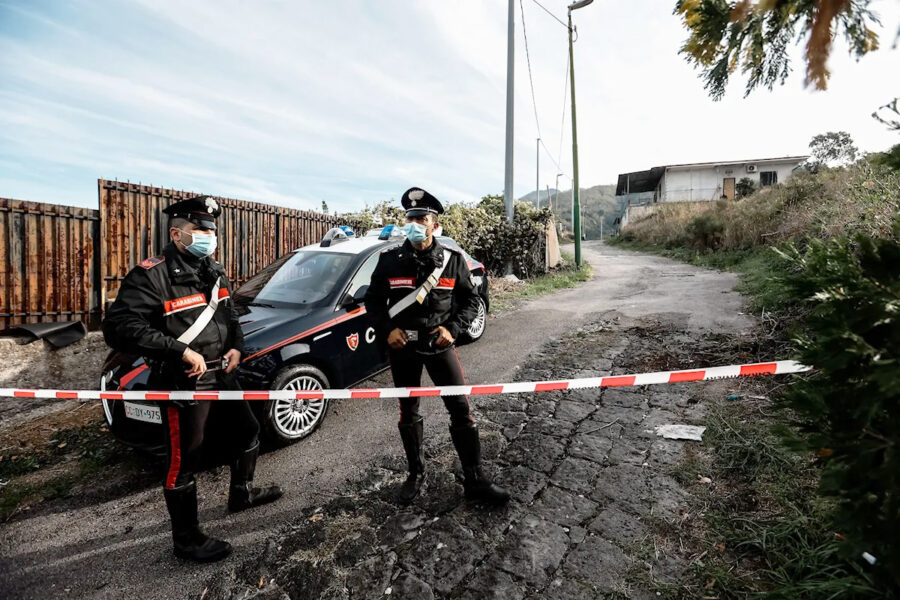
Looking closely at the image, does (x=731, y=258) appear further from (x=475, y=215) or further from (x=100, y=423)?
(x=100, y=423)

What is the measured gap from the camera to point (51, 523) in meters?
Answer: 2.87

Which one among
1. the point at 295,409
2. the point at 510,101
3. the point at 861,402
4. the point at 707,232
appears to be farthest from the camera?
the point at 707,232

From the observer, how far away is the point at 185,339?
254cm

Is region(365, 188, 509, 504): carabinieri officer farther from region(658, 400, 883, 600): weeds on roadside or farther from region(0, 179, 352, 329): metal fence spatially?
region(0, 179, 352, 329): metal fence

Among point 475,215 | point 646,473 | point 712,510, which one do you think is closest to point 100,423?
point 646,473

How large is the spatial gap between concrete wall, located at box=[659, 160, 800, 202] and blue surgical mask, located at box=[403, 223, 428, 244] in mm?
33350

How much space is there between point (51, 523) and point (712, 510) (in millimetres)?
4064

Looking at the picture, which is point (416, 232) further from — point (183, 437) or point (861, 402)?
point (861, 402)

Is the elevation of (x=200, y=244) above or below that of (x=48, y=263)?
below

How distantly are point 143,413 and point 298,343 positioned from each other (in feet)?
3.79

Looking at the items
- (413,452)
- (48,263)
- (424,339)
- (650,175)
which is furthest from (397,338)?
(650,175)

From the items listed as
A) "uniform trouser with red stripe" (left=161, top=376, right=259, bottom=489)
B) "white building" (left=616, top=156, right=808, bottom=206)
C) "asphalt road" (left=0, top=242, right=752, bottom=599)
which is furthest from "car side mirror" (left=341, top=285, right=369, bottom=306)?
"white building" (left=616, top=156, right=808, bottom=206)

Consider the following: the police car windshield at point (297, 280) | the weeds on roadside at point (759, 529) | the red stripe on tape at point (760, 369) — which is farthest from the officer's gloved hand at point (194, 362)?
the red stripe on tape at point (760, 369)

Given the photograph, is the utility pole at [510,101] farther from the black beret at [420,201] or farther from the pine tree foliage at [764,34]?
the pine tree foliage at [764,34]
